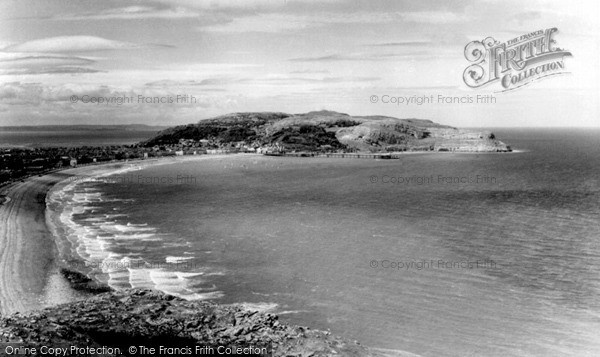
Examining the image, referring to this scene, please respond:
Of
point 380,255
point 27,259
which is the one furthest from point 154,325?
point 380,255

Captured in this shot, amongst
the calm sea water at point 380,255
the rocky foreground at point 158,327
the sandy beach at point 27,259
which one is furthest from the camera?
the sandy beach at point 27,259

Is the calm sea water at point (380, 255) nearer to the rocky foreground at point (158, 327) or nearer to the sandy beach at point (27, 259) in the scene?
the sandy beach at point (27, 259)

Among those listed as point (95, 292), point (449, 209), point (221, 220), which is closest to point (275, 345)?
point (95, 292)

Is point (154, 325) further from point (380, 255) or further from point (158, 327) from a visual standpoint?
point (380, 255)

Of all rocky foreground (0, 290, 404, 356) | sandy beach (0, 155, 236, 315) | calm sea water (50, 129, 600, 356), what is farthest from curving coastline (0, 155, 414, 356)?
calm sea water (50, 129, 600, 356)

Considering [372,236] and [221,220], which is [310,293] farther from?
[221,220]

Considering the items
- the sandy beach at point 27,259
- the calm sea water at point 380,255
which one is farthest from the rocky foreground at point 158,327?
the sandy beach at point 27,259
